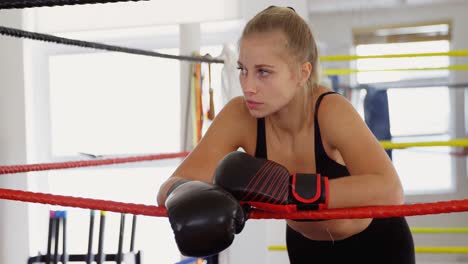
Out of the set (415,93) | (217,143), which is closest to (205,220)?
(217,143)

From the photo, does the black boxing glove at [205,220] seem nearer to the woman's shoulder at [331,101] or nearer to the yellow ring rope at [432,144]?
the woman's shoulder at [331,101]

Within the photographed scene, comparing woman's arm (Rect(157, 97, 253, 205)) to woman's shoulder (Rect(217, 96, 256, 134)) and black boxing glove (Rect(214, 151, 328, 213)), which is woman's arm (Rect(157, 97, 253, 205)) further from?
black boxing glove (Rect(214, 151, 328, 213))

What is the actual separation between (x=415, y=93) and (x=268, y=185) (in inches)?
92.3

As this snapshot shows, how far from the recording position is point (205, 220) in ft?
3.31

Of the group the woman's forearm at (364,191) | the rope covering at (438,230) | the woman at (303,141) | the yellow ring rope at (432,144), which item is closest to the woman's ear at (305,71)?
the woman at (303,141)

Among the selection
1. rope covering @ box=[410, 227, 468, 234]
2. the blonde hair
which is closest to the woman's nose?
the blonde hair

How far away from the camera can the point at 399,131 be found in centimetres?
327

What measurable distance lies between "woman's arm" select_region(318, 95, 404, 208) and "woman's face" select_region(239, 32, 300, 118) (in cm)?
14

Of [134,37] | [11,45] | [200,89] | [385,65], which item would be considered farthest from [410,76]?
[11,45]

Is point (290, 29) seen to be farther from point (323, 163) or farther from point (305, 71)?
point (323, 163)

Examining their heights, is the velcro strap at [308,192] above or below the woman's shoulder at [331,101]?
below

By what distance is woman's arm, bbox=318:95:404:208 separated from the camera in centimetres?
117

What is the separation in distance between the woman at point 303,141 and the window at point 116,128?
7.63 feet

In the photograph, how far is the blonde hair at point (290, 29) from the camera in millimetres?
1361
